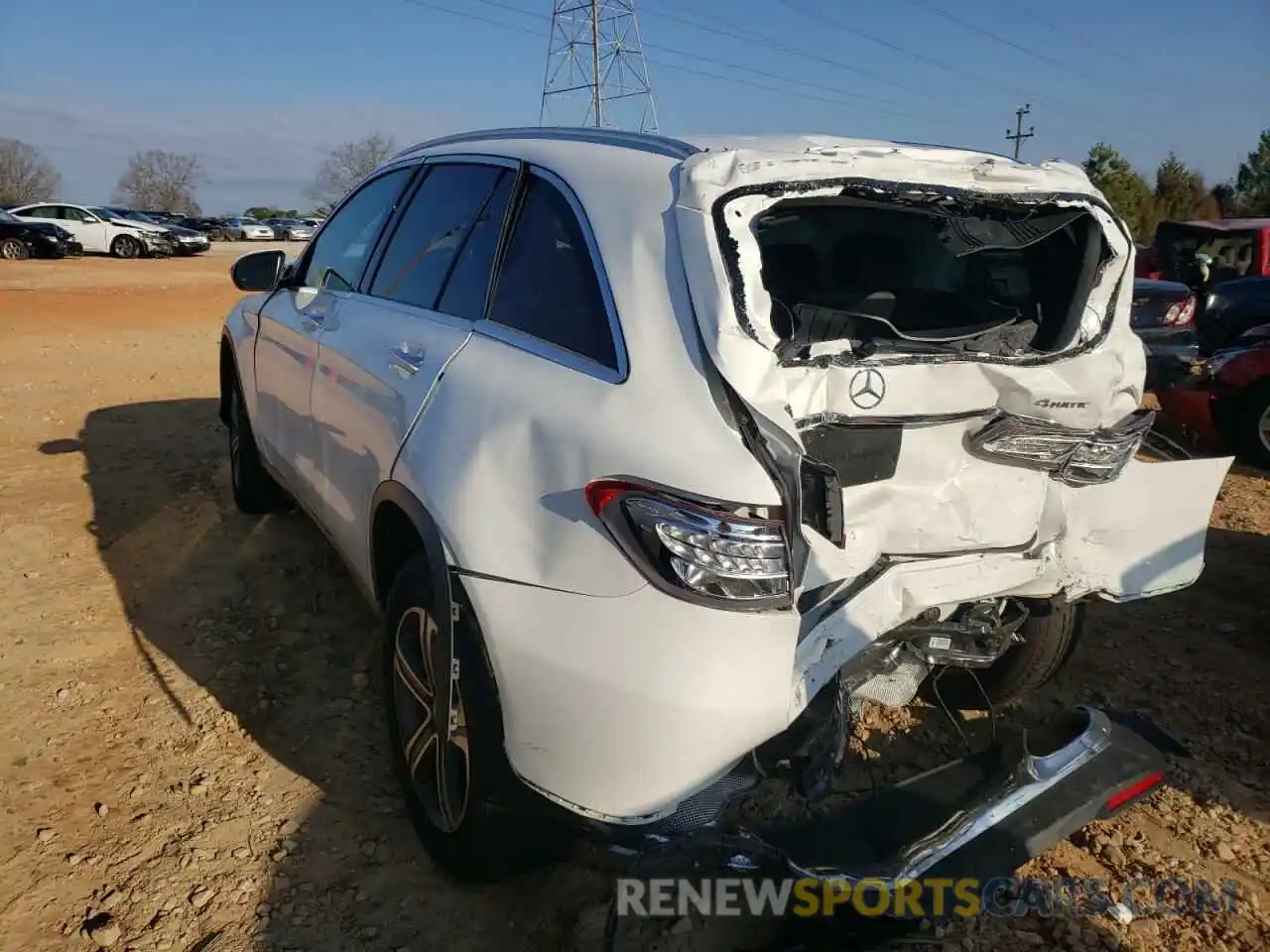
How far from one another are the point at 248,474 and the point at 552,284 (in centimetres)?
303

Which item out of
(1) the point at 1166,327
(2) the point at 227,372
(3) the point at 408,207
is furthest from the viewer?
(1) the point at 1166,327

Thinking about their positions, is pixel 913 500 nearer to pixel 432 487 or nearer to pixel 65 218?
pixel 432 487

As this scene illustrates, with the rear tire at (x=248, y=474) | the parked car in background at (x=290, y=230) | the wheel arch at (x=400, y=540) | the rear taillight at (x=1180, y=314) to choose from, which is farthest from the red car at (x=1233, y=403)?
the parked car in background at (x=290, y=230)

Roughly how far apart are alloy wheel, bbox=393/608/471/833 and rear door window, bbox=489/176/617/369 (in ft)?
2.42

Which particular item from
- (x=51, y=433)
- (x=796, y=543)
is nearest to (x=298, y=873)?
(x=796, y=543)

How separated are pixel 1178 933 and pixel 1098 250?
5.68 ft

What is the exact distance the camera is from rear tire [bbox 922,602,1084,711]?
9.91ft

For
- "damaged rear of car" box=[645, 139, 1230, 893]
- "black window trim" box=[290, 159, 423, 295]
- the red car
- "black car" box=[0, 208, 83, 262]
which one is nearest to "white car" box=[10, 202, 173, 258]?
"black car" box=[0, 208, 83, 262]

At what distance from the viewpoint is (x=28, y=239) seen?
2400 centimetres

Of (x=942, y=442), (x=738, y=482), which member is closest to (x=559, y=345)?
(x=738, y=482)

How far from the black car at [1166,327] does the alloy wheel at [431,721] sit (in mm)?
6976

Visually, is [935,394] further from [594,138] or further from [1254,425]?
[1254,425]

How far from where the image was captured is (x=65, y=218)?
26.4 metres

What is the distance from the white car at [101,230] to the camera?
26.4 m
